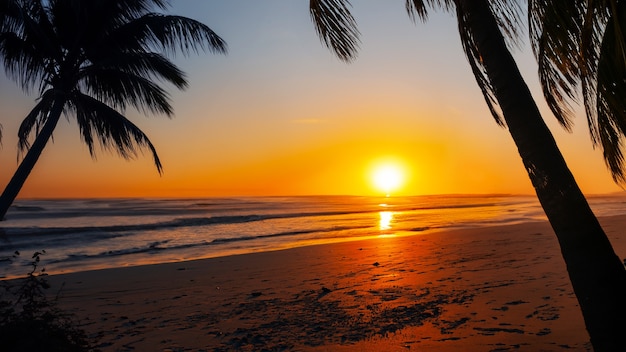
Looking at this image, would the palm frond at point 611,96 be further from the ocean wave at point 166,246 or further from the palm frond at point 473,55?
the ocean wave at point 166,246

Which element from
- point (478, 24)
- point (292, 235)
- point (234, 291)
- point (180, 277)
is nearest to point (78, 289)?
point (180, 277)

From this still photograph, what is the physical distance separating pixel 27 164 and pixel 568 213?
6.70 meters

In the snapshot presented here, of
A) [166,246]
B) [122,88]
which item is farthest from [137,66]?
[166,246]

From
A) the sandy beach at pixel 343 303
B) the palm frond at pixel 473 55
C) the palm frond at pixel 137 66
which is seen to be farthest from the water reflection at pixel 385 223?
the palm frond at pixel 473 55

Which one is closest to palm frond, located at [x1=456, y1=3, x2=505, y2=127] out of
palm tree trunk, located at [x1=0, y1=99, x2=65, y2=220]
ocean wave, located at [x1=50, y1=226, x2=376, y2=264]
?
palm tree trunk, located at [x1=0, y1=99, x2=65, y2=220]

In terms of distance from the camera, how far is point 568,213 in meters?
3.32

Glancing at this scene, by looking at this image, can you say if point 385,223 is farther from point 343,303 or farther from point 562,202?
point 562,202

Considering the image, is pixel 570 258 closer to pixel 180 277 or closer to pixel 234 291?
pixel 234 291

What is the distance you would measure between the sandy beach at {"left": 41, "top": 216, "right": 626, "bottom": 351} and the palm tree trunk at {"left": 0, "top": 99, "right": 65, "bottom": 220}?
1.35 metres

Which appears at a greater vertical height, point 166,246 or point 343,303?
point 343,303

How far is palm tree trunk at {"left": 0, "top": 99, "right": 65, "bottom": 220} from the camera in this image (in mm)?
6730

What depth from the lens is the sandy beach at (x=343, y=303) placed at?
550 centimetres

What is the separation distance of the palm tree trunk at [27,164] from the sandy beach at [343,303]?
53.2 inches

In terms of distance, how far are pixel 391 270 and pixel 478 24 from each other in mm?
7213
